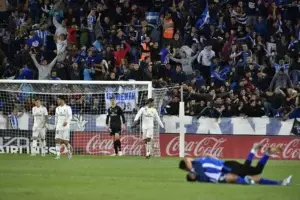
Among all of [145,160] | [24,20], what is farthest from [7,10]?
[145,160]

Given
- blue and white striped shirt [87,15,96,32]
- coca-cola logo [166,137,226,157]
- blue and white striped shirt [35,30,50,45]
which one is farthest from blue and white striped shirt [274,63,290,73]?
blue and white striped shirt [35,30,50,45]

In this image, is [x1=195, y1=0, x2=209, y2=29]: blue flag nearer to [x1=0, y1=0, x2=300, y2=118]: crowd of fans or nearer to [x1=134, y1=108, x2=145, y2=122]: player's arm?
[x1=0, y1=0, x2=300, y2=118]: crowd of fans

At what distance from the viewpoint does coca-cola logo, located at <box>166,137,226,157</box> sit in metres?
31.6

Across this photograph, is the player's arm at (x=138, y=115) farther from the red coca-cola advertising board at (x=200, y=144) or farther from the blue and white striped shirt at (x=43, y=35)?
the blue and white striped shirt at (x=43, y=35)

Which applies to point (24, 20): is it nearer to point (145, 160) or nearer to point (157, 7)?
point (157, 7)

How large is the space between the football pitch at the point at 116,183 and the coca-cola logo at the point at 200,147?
4214mm

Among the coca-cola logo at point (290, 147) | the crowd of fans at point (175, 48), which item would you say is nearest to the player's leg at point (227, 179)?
the coca-cola logo at point (290, 147)

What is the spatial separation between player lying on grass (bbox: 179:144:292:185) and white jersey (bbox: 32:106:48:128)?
13.7 meters

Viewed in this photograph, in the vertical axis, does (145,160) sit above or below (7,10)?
below

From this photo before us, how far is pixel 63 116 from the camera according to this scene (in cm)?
3009

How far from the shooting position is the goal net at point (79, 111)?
105 ft

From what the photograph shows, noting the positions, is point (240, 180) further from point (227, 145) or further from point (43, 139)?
point (43, 139)

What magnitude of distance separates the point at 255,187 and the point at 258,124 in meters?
13.0

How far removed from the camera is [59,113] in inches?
1187
